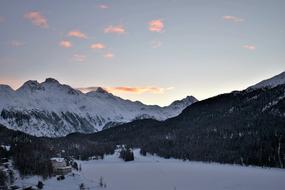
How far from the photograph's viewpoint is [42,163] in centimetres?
19575

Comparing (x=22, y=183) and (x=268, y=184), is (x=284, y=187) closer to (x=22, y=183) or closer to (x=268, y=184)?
(x=268, y=184)

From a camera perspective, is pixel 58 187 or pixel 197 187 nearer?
pixel 58 187

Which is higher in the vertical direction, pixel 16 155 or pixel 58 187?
pixel 16 155

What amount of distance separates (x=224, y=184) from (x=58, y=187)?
222 feet

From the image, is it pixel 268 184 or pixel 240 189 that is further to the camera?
pixel 268 184

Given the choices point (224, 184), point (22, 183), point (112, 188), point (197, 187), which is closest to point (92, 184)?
point (112, 188)

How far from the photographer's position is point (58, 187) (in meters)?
173

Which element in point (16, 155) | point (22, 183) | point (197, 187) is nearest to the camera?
point (22, 183)

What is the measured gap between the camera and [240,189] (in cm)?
17650

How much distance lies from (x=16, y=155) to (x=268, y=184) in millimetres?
103861

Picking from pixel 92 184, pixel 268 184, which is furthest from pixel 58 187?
pixel 268 184

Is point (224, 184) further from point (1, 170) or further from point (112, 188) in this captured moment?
point (1, 170)

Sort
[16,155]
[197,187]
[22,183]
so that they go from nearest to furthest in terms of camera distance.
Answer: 1. [22,183]
2. [197,187]
3. [16,155]

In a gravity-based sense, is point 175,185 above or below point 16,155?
below
